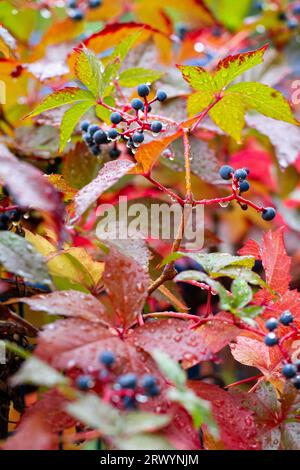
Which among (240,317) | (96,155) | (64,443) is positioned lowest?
(64,443)

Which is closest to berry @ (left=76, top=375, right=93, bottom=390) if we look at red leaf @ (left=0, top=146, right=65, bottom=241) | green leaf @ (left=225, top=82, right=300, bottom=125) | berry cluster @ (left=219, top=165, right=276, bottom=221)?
red leaf @ (left=0, top=146, right=65, bottom=241)

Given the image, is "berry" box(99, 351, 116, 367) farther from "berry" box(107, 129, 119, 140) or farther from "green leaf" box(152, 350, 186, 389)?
"berry" box(107, 129, 119, 140)

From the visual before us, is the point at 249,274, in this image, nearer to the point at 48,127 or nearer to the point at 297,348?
the point at 297,348

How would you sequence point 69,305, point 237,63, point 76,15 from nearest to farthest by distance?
1. point 69,305
2. point 237,63
3. point 76,15

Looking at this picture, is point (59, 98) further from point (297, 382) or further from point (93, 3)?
point (93, 3)

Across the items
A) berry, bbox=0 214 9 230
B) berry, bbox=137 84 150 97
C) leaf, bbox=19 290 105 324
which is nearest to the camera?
leaf, bbox=19 290 105 324

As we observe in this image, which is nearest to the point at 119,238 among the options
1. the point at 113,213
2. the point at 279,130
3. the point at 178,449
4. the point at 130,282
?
the point at 113,213

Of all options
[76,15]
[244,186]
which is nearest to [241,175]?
[244,186]
